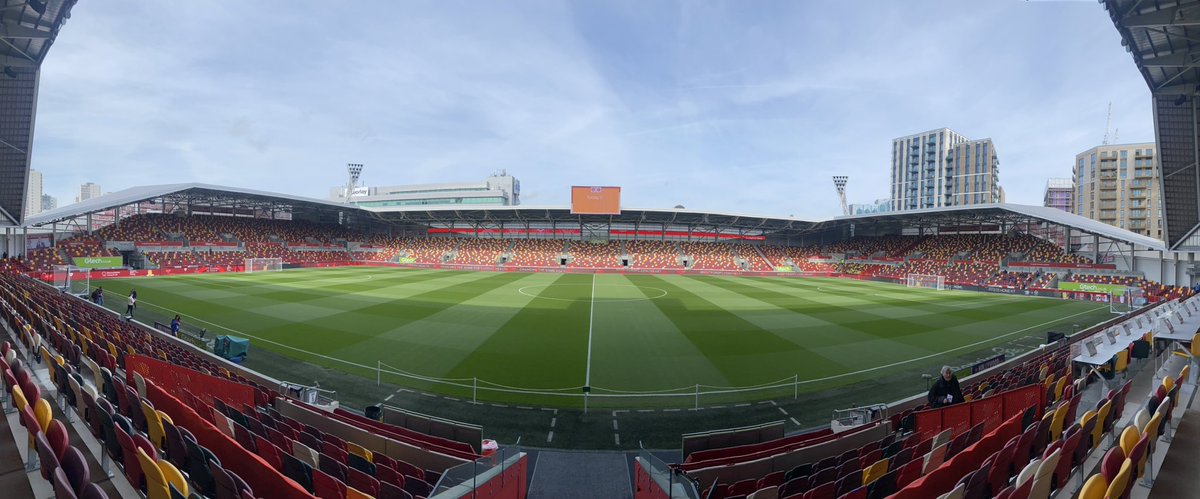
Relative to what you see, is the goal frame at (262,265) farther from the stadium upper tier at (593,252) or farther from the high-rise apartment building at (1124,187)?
the high-rise apartment building at (1124,187)

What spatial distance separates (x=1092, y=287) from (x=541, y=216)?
2206 inches

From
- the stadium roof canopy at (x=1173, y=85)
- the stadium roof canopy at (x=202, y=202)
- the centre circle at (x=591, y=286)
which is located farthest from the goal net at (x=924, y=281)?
the stadium roof canopy at (x=202, y=202)

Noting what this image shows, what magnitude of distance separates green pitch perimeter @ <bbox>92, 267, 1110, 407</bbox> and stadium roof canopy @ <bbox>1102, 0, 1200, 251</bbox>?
26.7 ft

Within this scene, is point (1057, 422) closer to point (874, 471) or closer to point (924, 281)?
point (874, 471)

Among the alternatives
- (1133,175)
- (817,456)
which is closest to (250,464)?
(817,456)

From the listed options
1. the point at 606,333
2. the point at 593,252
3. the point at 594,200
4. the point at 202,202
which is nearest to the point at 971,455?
the point at 606,333

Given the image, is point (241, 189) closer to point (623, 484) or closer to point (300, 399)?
point (300, 399)

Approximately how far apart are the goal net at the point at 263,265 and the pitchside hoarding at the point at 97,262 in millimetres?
9333

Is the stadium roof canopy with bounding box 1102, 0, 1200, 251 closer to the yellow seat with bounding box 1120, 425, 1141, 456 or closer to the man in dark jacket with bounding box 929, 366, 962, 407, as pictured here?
Answer: the man in dark jacket with bounding box 929, 366, 962, 407

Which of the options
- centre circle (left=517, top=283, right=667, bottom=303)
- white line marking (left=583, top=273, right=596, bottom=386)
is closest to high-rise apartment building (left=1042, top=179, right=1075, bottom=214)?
centre circle (left=517, top=283, right=667, bottom=303)

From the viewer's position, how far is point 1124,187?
78.0 m

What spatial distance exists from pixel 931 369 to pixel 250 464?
1708cm

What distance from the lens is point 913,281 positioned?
44312 mm

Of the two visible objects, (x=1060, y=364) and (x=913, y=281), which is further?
(x=913, y=281)
